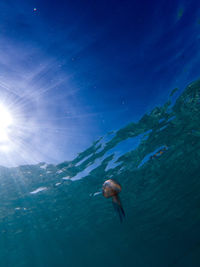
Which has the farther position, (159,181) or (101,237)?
(101,237)

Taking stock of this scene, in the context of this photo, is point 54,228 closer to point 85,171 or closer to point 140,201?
point 140,201

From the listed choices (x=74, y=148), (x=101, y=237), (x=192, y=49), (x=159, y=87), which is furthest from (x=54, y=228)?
(x=192, y=49)

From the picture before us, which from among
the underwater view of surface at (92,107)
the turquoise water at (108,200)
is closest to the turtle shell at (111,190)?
the underwater view of surface at (92,107)

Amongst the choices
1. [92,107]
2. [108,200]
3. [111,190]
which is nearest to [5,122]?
[92,107]

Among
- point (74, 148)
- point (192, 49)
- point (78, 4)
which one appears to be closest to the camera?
point (78, 4)

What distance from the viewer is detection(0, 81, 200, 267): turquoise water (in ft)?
42.7

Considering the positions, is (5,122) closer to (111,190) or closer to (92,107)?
(92,107)

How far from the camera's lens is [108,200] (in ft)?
68.0

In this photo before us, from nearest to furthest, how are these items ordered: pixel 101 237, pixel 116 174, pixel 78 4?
pixel 78 4, pixel 116 174, pixel 101 237

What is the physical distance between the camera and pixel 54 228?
23625 mm

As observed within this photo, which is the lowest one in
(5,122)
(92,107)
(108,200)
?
(108,200)

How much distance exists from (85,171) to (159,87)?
8760 mm

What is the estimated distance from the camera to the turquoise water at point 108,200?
13.0 m

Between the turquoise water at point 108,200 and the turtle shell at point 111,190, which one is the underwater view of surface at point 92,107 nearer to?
the turtle shell at point 111,190
